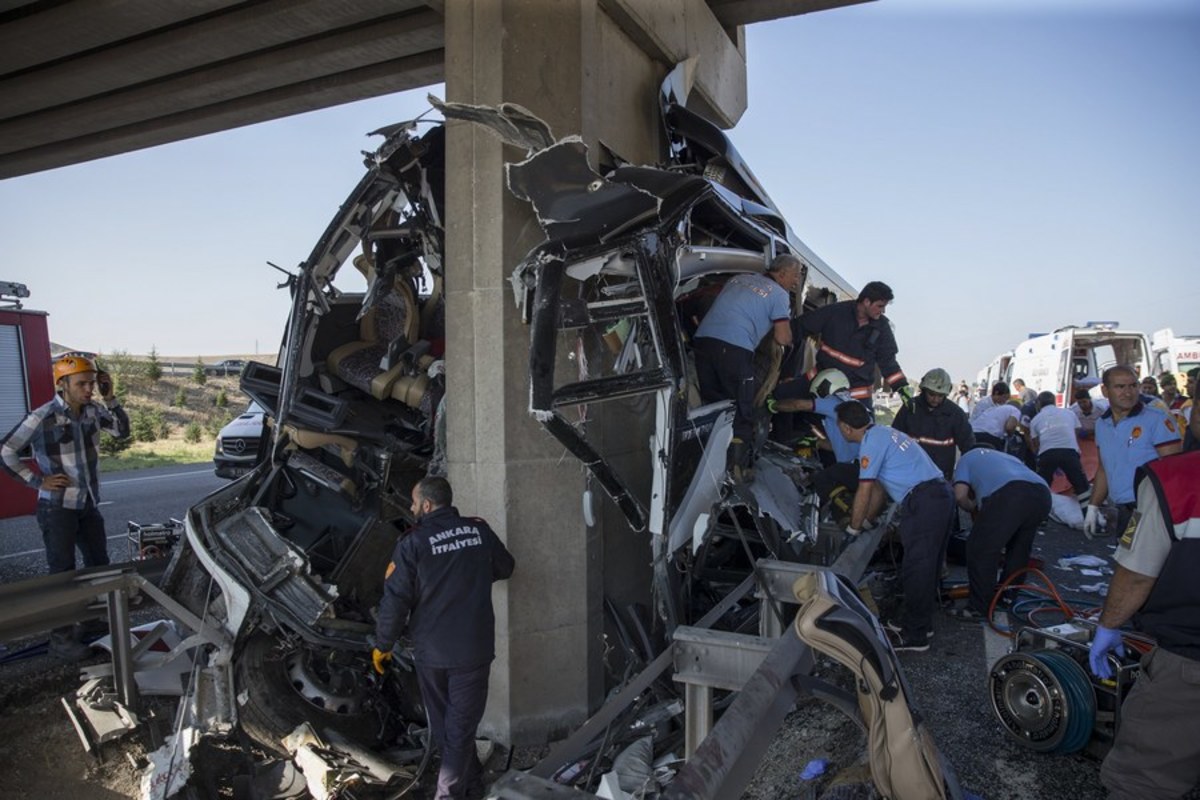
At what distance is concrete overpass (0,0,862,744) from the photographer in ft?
12.7

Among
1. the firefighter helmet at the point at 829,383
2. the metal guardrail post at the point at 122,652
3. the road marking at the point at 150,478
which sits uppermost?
the firefighter helmet at the point at 829,383

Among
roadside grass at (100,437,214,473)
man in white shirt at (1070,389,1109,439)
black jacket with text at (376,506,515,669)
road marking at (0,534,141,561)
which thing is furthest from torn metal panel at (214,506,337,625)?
roadside grass at (100,437,214,473)

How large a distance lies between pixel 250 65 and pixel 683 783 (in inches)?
263

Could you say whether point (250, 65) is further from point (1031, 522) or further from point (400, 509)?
point (1031, 522)

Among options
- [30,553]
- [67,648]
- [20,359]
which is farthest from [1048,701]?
[20,359]

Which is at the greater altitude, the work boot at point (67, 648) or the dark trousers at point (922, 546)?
the dark trousers at point (922, 546)

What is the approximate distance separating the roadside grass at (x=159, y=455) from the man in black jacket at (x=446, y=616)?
1534 cm

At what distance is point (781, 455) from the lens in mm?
5578

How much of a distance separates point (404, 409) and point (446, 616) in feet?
6.90

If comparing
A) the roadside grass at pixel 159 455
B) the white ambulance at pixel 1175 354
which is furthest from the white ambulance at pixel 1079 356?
the roadside grass at pixel 159 455

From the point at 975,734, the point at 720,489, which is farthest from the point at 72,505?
the point at 975,734

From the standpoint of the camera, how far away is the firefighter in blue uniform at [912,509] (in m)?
4.55

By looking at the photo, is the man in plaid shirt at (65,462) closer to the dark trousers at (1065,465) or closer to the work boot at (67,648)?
the work boot at (67,648)

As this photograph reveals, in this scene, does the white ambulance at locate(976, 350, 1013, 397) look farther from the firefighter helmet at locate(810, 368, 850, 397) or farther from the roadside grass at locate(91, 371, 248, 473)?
the roadside grass at locate(91, 371, 248, 473)
